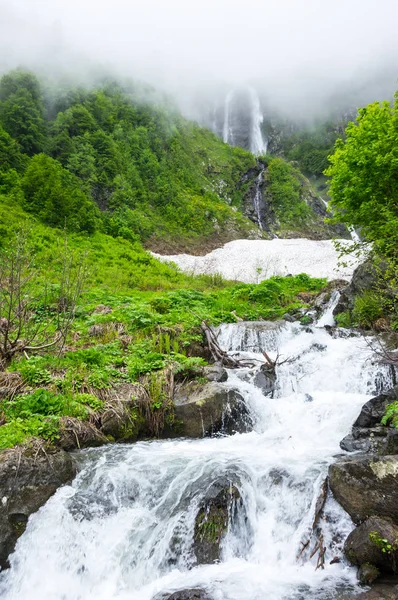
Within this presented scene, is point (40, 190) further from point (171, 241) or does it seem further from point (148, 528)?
point (148, 528)

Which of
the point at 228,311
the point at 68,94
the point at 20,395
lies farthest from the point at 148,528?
the point at 68,94

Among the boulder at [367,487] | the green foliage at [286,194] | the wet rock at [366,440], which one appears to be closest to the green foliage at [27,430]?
the boulder at [367,487]

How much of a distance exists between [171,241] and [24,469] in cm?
3023

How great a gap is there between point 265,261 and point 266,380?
21664mm

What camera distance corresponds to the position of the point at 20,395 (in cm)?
708

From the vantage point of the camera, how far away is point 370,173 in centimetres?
1305

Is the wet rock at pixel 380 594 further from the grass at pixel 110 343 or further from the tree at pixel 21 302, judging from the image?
the tree at pixel 21 302

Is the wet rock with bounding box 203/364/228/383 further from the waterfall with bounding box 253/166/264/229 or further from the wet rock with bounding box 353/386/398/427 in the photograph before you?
the waterfall with bounding box 253/166/264/229

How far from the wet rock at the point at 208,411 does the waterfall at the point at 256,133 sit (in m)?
66.4

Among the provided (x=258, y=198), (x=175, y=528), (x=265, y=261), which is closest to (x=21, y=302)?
(x=175, y=528)

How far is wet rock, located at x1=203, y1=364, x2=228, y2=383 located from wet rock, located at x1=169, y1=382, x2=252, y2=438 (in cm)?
57

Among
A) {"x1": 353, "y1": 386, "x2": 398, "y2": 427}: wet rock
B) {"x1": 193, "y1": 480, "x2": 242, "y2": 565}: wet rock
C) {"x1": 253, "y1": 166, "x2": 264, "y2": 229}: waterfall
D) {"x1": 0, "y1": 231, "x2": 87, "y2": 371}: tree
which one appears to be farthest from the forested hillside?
{"x1": 193, "y1": 480, "x2": 242, "y2": 565}: wet rock

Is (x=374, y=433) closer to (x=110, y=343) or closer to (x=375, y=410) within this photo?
(x=375, y=410)

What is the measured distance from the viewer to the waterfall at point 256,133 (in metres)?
73.8
